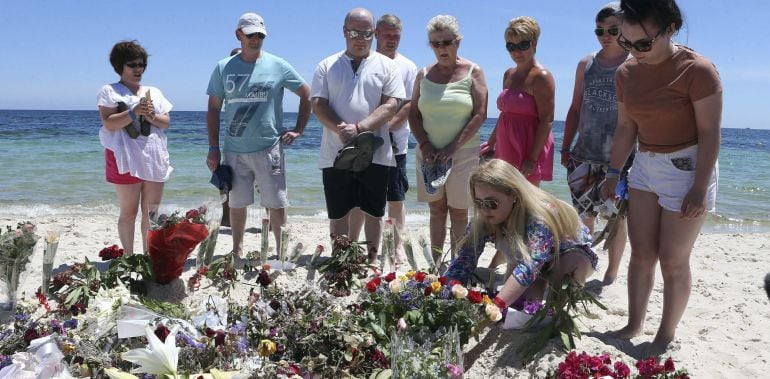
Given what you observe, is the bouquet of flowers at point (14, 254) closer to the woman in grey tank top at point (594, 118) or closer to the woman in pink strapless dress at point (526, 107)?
the woman in pink strapless dress at point (526, 107)

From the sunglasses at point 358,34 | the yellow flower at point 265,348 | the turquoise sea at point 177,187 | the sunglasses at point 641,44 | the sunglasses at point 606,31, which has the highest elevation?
the sunglasses at point 606,31

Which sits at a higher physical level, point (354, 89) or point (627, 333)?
point (354, 89)

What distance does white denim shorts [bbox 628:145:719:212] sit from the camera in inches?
123

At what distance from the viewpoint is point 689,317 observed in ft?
13.8

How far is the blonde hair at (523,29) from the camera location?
4.47 metres

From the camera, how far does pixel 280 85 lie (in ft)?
16.4

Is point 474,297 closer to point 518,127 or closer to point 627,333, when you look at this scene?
point 627,333

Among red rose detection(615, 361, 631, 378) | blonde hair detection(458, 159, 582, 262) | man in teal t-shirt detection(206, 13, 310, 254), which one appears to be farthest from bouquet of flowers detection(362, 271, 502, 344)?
man in teal t-shirt detection(206, 13, 310, 254)

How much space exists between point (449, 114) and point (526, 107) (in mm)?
538

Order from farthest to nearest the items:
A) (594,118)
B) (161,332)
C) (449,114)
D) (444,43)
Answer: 1. (449,114)
2. (444,43)
3. (594,118)
4. (161,332)

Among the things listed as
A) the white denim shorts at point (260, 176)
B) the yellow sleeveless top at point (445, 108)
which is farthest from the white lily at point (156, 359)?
→ the yellow sleeveless top at point (445, 108)

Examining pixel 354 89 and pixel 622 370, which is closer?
pixel 622 370

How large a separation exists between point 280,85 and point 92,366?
2.73 meters

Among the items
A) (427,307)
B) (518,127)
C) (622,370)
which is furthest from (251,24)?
(622,370)
